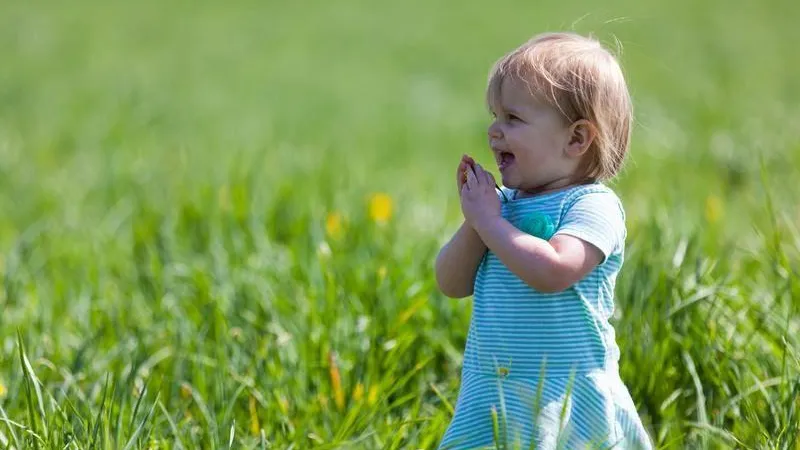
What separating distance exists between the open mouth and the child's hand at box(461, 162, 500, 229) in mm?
37

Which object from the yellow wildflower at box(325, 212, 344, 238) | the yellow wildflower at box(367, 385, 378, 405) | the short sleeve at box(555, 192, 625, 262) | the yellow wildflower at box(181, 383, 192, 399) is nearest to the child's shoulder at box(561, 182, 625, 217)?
the short sleeve at box(555, 192, 625, 262)

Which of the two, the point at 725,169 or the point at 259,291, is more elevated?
the point at 259,291

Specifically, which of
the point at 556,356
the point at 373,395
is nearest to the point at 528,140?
the point at 556,356

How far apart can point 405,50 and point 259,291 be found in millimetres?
8015

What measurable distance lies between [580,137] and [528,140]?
0.10m

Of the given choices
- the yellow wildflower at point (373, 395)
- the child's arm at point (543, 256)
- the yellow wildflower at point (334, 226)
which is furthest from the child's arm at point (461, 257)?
the yellow wildflower at point (334, 226)

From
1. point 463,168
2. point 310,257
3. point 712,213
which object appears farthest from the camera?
point 712,213

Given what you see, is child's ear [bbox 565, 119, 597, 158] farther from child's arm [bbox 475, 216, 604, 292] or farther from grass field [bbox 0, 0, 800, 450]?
grass field [bbox 0, 0, 800, 450]

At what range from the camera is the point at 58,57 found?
31.0ft

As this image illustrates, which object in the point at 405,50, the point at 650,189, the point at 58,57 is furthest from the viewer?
the point at 405,50

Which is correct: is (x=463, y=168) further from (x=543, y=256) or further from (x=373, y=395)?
(x=373, y=395)

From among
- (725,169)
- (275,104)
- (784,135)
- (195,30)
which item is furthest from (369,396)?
(195,30)

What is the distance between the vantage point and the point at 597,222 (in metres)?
2.06

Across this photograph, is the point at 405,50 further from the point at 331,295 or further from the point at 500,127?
the point at 500,127
